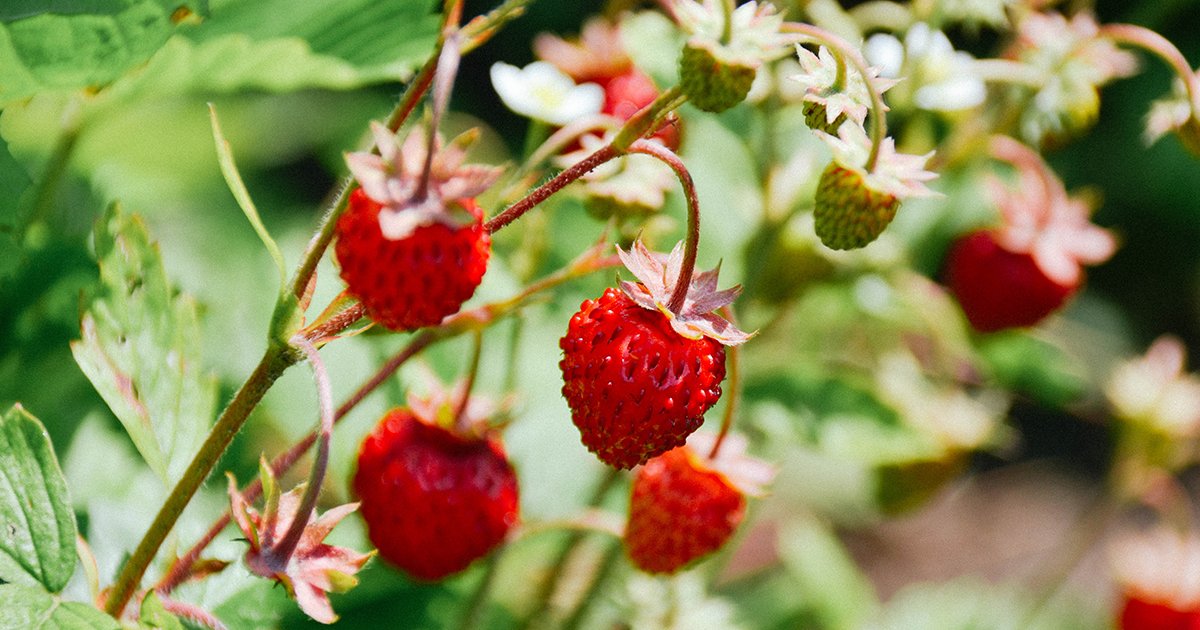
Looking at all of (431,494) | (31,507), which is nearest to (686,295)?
(431,494)

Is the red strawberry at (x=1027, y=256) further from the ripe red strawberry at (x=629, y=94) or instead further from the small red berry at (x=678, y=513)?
the small red berry at (x=678, y=513)

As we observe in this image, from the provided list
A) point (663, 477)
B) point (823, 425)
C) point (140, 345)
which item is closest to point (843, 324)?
point (823, 425)

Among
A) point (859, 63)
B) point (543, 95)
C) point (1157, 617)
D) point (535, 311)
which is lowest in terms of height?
point (1157, 617)

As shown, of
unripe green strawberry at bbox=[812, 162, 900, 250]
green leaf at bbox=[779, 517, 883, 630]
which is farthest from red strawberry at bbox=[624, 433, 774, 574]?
green leaf at bbox=[779, 517, 883, 630]

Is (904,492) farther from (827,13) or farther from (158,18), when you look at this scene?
(158,18)

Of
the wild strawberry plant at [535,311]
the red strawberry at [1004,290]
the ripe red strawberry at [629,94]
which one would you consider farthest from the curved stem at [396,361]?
the red strawberry at [1004,290]

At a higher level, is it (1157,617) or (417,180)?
(417,180)

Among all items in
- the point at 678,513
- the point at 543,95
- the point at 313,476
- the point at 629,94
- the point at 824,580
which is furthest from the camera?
the point at 824,580

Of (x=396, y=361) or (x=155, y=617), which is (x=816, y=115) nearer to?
(x=396, y=361)
